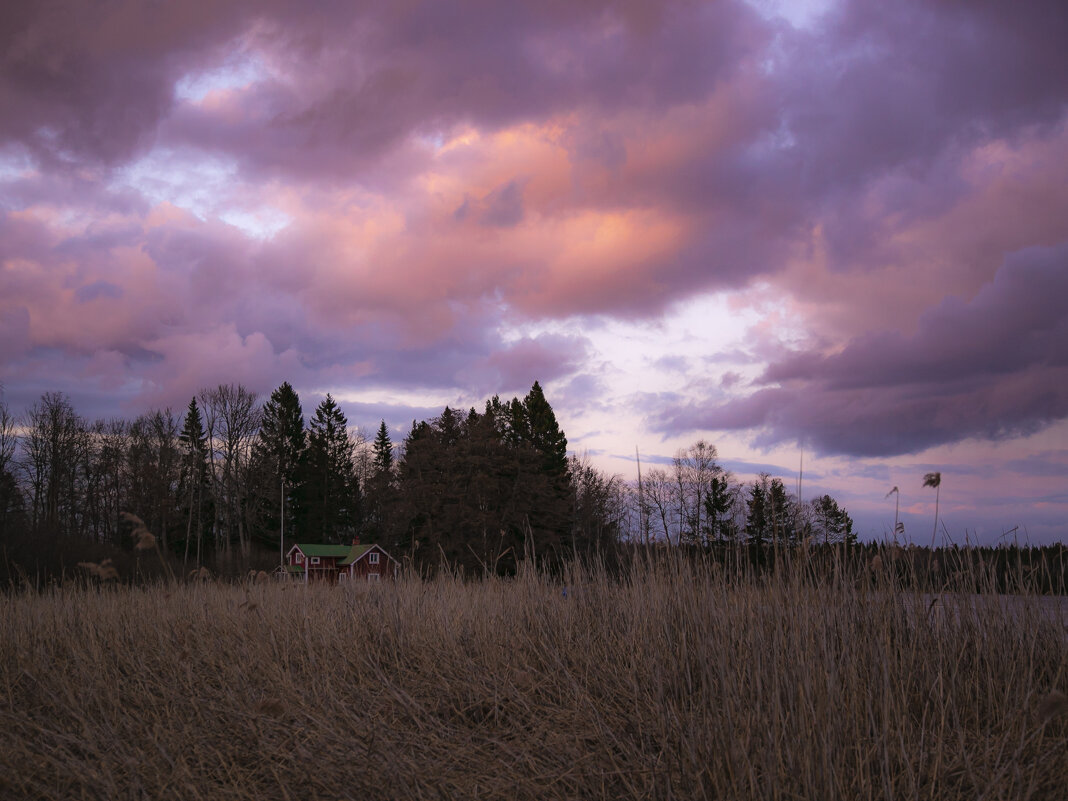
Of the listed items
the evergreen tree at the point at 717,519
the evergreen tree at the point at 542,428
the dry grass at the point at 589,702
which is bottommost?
the dry grass at the point at 589,702

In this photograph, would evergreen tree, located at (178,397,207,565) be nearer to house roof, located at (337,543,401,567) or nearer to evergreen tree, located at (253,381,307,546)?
evergreen tree, located at (253,381,307,546)

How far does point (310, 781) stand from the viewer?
153 inches

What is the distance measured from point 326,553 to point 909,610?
4061cm

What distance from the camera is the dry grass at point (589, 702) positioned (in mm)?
3219

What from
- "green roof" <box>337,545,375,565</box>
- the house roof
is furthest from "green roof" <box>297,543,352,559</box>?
"green roof" <box>337,545,375,565</box>

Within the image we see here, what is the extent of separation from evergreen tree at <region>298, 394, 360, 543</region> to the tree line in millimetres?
107

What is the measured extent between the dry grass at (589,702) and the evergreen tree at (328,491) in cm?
4463

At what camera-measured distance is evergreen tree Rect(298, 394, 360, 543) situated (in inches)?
1978

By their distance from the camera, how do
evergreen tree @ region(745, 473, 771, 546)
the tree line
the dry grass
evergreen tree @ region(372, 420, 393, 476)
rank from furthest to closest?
evergreen tree @ region(372, 420, 393, 476) < the tree line < evergreen tree @ region(745, 473, 771, 546) < the dry grass

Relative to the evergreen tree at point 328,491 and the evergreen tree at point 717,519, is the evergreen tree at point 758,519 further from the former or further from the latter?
the evergreen tree at point 328,491

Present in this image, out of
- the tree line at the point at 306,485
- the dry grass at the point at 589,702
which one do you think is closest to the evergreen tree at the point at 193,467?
the tree line at the point at 306,485

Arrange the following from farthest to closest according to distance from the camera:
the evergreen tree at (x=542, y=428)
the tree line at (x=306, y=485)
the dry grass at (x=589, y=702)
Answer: the evergreen tree at (x=542, y=428)
the tree line at (x=306, y=485)
the dry grass at (x=589, y=702)

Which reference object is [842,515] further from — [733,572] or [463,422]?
[463,422]

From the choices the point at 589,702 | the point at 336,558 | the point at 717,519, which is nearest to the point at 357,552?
the point at 336,558
